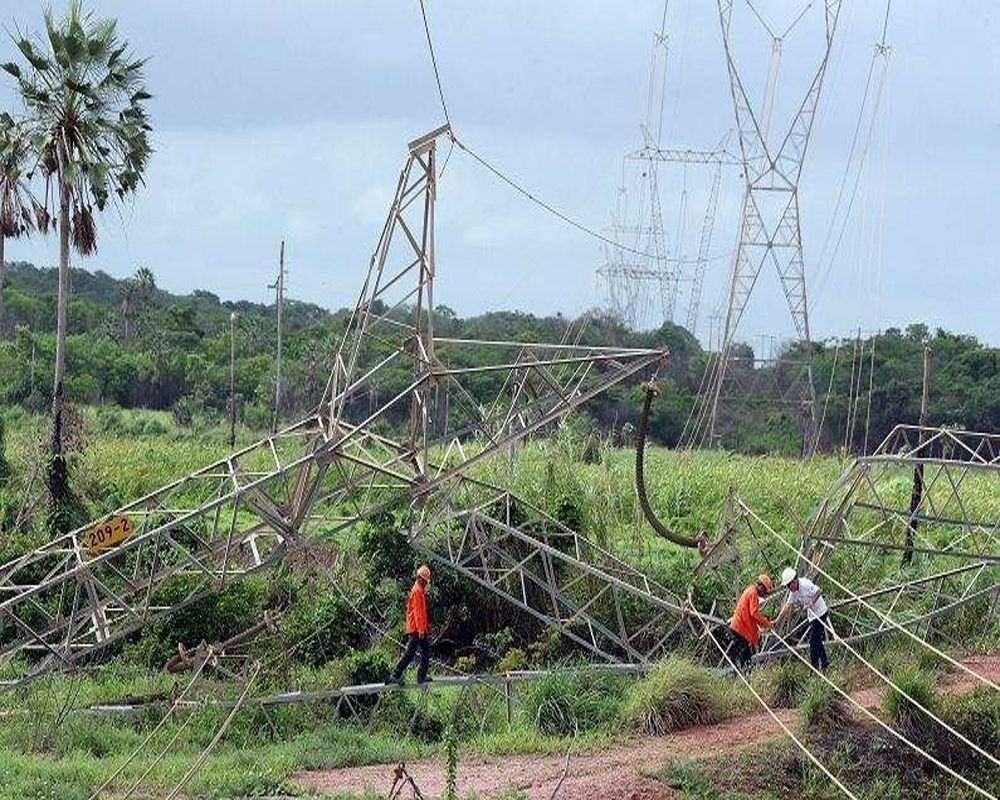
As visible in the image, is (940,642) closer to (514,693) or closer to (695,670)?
(695,670)

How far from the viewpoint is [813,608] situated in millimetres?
23188

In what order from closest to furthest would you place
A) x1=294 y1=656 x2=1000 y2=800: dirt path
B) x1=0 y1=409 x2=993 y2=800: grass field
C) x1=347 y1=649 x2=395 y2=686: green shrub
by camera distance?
x1=294 y1=656 x2=1000 y2=800: dirt path → x1=0 y1=409 x2=993 y2=800: grass field → x1=347 y1=649 x2=395 y2=686: green shrub

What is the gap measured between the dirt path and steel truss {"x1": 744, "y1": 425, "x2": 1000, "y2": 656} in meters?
2.45

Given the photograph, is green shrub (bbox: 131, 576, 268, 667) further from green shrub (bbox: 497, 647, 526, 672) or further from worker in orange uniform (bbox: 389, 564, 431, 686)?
worker in orange uniform (bbox: 389, 564, 431, 686)

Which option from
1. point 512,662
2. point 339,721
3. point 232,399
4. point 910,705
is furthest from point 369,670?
point 232,399

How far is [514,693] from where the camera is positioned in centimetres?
2423

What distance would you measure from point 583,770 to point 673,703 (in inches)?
97.8

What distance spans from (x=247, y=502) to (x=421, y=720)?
4094mm

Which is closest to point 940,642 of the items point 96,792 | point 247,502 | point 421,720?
point 421,720

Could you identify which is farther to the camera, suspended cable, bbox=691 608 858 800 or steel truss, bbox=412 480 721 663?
steel truss, bbox=412 480 721 663

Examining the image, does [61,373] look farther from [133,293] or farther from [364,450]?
[133,293]

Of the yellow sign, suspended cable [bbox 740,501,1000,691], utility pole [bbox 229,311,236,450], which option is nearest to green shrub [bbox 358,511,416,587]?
the yellow sign

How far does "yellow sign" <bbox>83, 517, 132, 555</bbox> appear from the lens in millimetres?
24359

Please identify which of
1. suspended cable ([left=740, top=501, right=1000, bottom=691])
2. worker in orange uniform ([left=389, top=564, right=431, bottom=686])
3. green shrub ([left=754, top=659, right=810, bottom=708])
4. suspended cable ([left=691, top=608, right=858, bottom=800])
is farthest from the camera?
worker in orange uniform ([left=389, top=564, right=431, bottom=686])
